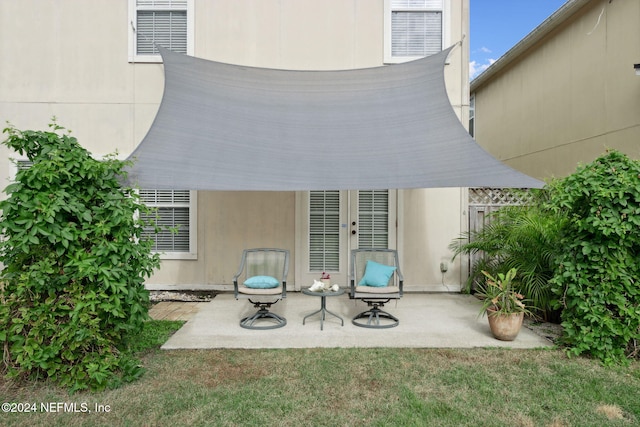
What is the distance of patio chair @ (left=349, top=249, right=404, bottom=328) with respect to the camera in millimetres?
4906

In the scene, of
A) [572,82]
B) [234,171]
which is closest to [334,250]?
[234,171]

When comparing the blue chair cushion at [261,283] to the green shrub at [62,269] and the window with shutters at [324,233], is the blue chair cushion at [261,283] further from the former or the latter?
the window with shutters at [324,233]

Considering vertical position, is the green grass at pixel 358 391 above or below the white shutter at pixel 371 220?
below

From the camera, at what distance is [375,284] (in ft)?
17.2

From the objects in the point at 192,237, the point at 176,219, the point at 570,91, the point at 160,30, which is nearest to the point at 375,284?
the point at 192,237

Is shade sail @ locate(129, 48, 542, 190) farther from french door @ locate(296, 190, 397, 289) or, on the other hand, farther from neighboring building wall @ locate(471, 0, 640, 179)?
neighboring building wall @ locate(471, 0, 640, 179)

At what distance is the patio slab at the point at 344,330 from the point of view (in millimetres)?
4324

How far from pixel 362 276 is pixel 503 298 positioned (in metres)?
1.99

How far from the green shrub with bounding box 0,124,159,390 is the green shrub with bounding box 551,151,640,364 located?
14.0 ft

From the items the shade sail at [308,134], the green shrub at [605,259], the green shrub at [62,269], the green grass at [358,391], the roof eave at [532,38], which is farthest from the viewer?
the roof eave at [532,38]

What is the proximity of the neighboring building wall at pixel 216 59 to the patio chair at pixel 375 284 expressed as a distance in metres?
1.33

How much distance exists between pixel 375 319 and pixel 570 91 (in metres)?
6.86

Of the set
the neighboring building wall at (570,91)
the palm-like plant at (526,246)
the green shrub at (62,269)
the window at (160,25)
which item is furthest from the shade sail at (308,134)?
the neighboring building wall at (570,91)

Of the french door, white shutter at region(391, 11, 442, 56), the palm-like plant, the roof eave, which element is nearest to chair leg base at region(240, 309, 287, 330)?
the french door
